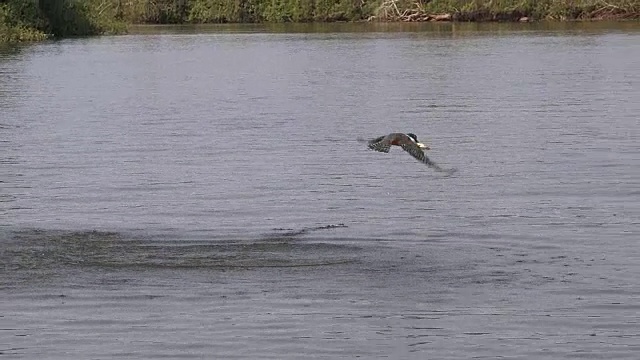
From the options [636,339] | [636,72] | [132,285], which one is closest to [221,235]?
[132,285]

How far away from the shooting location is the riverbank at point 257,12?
64.3 m

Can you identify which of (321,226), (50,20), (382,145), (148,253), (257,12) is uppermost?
(382,145)

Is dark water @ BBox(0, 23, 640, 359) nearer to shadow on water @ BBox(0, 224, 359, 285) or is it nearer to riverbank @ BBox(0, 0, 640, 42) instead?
shadow on water @ BBox(0, 224, 359, 285)

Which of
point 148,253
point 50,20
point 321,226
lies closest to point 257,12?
point 50,20

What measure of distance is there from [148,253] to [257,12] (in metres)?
78.4

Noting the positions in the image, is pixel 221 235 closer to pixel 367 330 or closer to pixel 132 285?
pixel 132 285

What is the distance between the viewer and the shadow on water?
493 inches

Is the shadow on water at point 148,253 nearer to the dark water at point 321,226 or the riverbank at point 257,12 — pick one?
the dark water at point 321,226

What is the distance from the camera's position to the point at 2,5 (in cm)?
6141

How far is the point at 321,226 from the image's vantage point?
14469 millimetres

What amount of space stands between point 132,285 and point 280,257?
5.25 ft

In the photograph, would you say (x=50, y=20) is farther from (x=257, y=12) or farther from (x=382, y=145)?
(x=382, y=145)

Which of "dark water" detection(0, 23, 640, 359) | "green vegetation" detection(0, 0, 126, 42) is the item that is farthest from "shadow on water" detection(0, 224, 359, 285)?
"green vegetation" detection(0, 0, 126, 42)

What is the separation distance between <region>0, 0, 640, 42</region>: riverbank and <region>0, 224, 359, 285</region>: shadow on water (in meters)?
48.2
